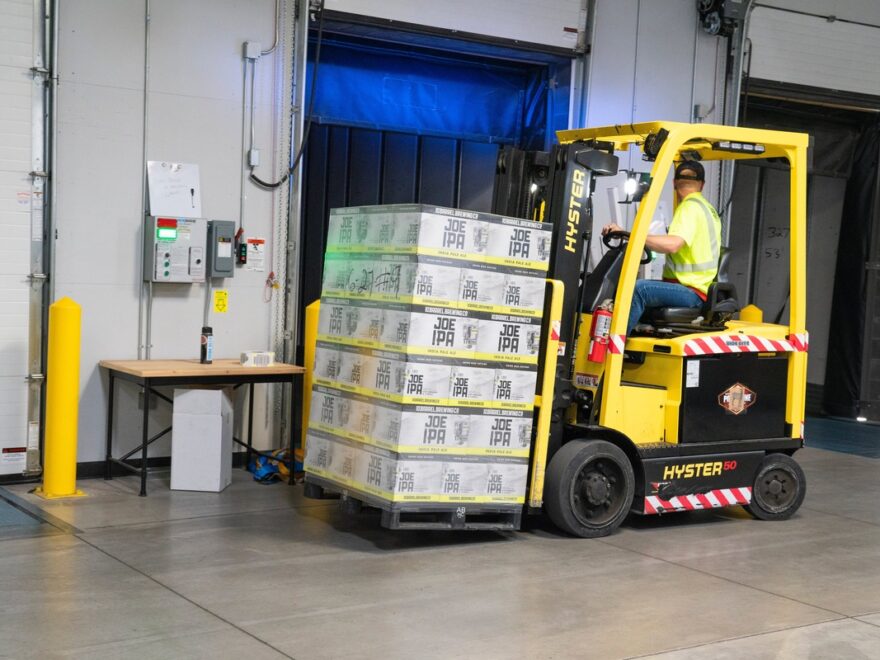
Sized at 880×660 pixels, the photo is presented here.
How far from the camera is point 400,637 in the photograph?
492cm

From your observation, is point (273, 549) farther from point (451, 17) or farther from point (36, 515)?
point (451, 17)

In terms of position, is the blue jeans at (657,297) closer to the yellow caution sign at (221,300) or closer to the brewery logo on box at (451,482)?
the brewery logo on box at (451,482)

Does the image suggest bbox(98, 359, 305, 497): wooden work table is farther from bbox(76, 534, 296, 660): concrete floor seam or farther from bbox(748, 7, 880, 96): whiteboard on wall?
bbox(748, 7, 880, 96): whiteboard on wall

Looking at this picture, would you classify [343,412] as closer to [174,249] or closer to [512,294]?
[512,294]

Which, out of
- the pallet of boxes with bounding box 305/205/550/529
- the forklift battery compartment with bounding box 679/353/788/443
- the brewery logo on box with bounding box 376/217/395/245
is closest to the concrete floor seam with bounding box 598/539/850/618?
the pallet of boxes with bounding box 305/205/550/529

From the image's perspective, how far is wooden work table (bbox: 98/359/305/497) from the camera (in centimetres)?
759

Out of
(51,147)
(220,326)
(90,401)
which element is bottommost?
(90,401)

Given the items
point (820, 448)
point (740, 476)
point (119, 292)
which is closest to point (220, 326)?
point (119, 292)

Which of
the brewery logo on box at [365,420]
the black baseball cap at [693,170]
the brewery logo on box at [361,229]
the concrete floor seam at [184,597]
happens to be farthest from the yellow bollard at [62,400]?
the black baseball cap at [693,170]

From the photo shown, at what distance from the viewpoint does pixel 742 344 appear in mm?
7312

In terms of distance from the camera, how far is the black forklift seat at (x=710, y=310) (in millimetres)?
7188

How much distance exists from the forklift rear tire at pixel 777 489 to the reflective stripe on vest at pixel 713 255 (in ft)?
4.65

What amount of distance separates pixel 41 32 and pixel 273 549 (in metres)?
3.92

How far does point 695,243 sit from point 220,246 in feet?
11.4
